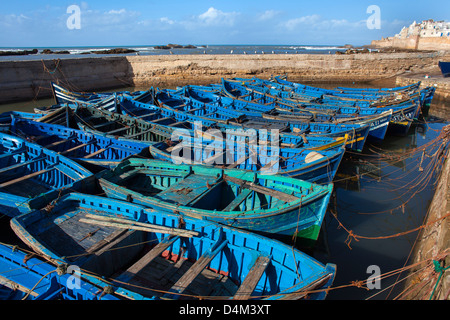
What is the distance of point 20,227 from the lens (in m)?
6.49

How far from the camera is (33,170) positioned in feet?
37.1

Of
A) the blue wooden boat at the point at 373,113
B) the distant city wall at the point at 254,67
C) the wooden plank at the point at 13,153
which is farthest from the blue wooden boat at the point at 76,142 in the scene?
the distant city wall at the point at 254,67

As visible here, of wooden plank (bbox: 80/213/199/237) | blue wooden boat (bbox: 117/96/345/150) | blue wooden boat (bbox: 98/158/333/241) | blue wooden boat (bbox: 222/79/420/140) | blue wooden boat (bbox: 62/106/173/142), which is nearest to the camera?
wooden plank (bbox: 80/213/199/237)

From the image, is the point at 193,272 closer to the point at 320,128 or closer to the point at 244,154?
the point at 244,154

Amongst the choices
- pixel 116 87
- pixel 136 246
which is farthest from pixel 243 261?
pixel 116 87

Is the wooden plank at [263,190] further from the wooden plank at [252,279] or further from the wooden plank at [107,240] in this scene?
the wooden plank at [107,240]

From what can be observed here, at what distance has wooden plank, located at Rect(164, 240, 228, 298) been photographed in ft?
17.3

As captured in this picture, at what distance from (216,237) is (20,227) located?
14.8 feet

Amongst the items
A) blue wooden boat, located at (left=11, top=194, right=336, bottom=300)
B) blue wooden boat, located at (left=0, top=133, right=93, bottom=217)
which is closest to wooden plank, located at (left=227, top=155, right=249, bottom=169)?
blue wooden boat, located at (left=11, top=194, right=336, bottom=300)

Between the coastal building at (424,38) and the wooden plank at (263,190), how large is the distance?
85409mm

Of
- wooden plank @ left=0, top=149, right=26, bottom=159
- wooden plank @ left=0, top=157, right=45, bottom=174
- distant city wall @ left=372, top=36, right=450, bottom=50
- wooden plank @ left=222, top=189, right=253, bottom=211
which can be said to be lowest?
wooden plank @ left=222, top=189, right=253, bottom=211

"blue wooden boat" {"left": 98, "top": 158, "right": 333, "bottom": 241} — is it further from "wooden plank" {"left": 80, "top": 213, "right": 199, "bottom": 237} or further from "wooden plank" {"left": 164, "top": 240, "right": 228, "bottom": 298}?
"wooden plank" {"left": 164, "top": 240, "right": 228, "bottom": 298}

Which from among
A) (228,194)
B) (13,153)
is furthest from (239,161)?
(13,153)

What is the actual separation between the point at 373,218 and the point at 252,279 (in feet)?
24.9
